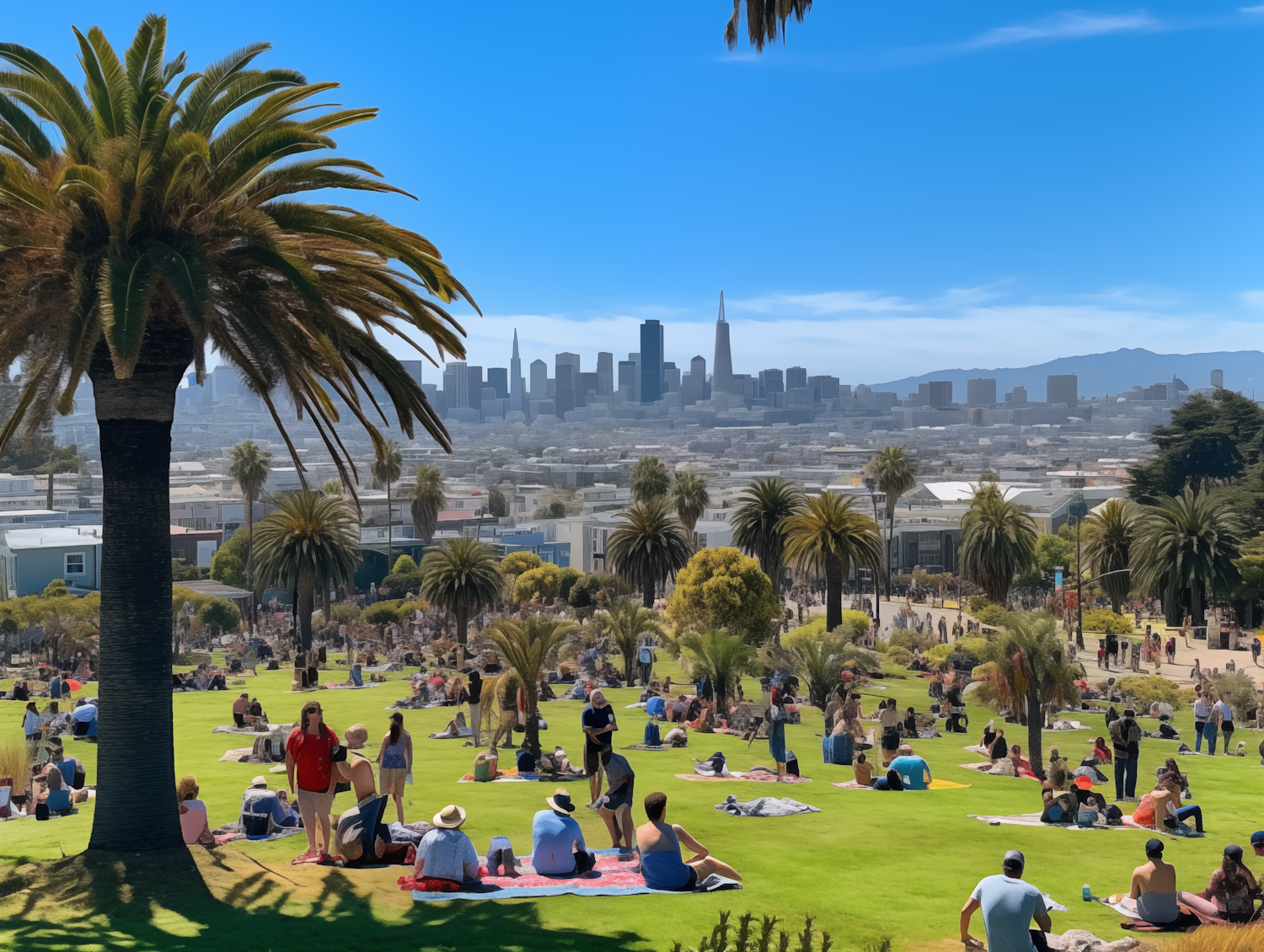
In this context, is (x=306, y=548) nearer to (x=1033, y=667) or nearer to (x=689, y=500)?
(x=689, y=500)

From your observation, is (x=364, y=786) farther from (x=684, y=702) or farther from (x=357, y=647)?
(x=357, y=647)

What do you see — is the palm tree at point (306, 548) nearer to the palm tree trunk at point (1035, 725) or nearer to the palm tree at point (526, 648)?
the palm tree at point (526, 648)

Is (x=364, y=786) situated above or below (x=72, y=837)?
above

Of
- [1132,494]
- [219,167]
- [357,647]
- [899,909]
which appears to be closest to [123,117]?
[219,167]

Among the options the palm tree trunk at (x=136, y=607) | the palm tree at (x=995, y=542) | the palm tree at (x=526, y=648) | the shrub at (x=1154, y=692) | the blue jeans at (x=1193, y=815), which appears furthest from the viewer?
the palm tree at (x=995, y=542)

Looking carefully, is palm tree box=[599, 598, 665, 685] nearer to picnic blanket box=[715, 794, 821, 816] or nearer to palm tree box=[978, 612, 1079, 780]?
palm tree box=[978, 612, 1079, 780]

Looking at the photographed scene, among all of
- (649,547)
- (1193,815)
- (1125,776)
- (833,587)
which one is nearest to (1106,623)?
(833,587)

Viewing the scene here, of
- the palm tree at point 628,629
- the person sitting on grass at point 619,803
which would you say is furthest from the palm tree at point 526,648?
the palm tree at point 628,629
